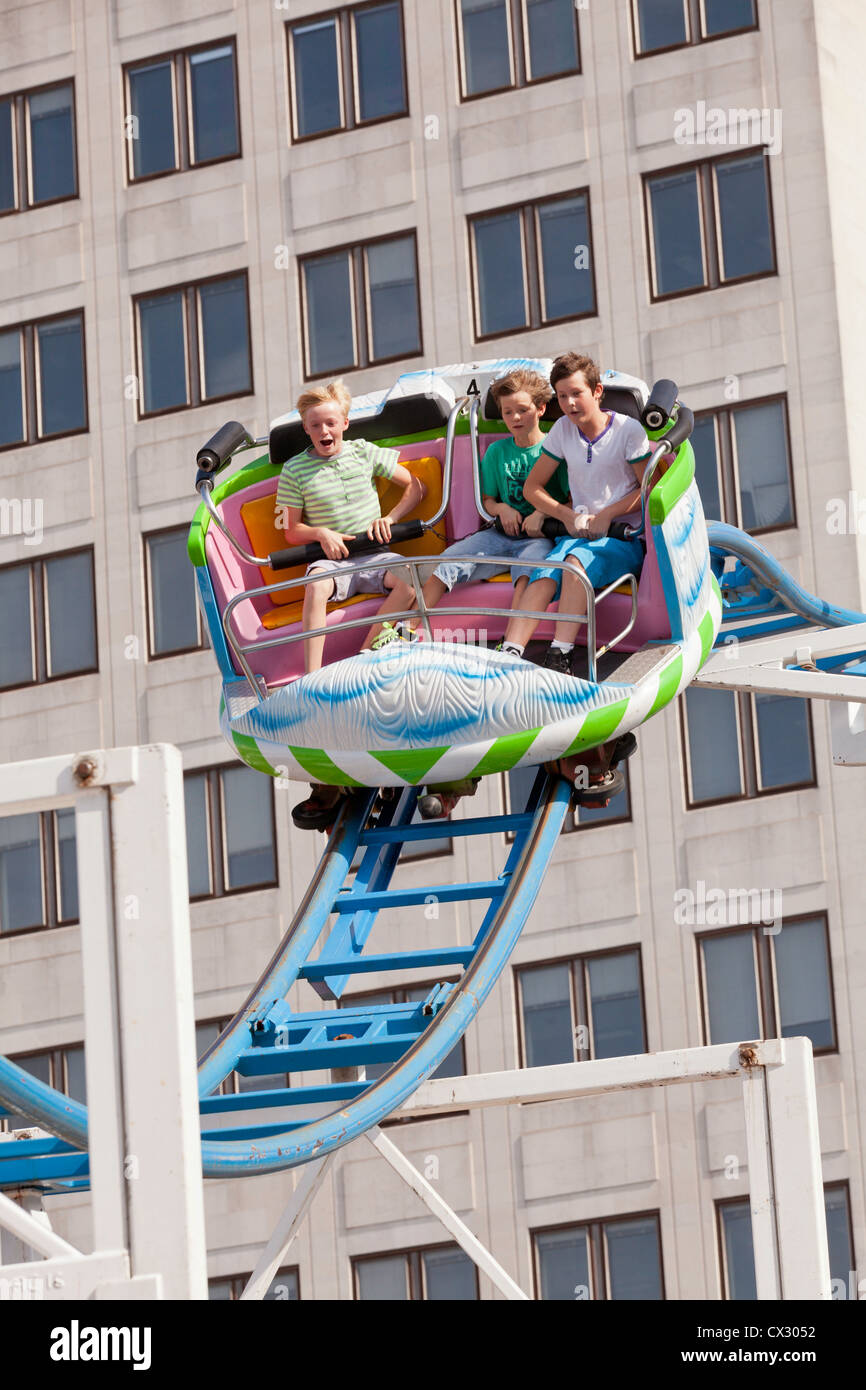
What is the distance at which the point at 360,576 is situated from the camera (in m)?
12.1

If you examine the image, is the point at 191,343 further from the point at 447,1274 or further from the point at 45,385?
the point at 447,1274

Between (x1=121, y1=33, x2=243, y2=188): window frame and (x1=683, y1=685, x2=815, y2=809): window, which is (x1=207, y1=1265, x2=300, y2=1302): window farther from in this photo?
(x1=121, y1=33, x2=243, y2=188): window frame

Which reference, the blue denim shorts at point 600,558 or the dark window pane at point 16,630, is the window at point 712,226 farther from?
the blue denim shorts at point 600,558

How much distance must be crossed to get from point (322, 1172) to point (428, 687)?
9.83ft

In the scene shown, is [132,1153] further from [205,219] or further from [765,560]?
[205,219]

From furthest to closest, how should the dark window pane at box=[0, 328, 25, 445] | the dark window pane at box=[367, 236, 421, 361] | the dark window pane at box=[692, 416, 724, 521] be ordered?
the dark window pane at box=[0, 328, 25, 445]
the dark window pane at box=[367, 236, 421, 361]
the dark window pane at box=[692, 416, 724, 521]

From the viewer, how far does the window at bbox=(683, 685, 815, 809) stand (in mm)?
27109

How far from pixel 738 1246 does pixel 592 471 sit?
16.2m

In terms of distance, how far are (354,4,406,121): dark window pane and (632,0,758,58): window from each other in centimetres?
295

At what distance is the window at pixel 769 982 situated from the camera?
2658 centimetres

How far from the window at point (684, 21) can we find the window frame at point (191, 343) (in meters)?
5.42

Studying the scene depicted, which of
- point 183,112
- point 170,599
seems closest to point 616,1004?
point 170,599

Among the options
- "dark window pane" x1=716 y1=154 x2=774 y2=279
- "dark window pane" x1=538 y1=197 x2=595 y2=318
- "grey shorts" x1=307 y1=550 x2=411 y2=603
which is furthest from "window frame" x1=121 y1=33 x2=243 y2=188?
"grey shorts" x1=307 y1=550 x2=411 y2=603

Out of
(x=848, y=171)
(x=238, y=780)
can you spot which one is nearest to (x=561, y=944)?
(x=238, y=780)
